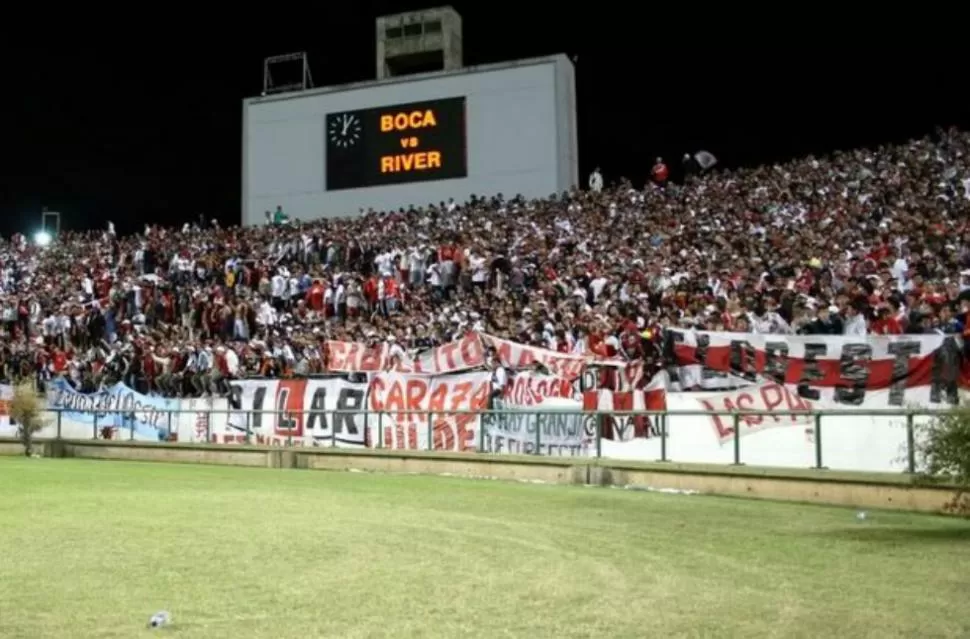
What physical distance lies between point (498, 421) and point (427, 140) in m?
22.4

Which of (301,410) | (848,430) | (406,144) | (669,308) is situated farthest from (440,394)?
(406,144)

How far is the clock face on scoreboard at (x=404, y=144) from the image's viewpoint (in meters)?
40.0

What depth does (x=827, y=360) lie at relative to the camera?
55.9 feet

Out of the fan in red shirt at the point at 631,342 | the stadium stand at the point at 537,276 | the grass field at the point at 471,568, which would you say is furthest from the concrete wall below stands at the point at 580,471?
the fan in red shirt at the point at 631,342

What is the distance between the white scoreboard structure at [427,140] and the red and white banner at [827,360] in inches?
817

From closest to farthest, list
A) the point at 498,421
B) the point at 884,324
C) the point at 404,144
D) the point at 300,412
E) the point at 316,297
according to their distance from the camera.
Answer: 1. the point at 884,324
2. the point at 498,421
3. the point at 300,412
4. the point at 316,297
5. the point at 404,144

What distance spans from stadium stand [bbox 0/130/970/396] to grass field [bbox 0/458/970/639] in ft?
24.9

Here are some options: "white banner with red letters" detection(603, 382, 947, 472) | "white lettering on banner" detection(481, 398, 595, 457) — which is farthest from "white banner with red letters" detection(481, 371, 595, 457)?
"white banner with red letters" detection(603, 382, 947, 472)

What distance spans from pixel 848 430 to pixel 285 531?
7.46m

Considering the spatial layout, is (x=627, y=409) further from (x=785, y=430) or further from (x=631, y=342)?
(x=785, y=430)

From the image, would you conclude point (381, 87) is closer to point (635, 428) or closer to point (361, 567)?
point (635, 428)

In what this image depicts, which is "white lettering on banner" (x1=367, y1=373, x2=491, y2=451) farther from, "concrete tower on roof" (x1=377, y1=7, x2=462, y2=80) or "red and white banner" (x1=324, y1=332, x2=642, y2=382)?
"concrete tower on roof" (x1=377, y1=7, x2=462, y2=80)

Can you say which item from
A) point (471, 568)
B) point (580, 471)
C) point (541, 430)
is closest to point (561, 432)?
point (541, 430)

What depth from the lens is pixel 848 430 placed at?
14414 mm
